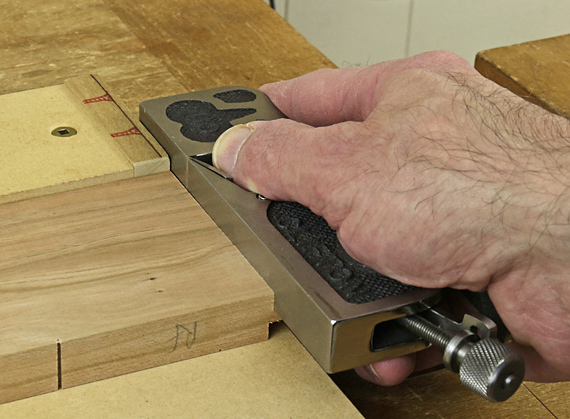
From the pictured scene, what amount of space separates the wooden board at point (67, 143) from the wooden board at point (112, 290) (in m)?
0.03

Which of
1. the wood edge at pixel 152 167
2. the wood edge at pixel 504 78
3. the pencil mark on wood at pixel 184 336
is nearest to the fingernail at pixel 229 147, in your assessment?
the wood edge at pixel 152 167

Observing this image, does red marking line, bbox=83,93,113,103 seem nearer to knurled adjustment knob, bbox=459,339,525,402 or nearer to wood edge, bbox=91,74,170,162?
wood edge, bbox=91,74,170,162

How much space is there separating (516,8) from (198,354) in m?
2.35

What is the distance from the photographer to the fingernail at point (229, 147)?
0.84 metres

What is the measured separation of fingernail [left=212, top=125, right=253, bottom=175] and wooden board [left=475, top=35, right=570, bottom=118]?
0.59 meters

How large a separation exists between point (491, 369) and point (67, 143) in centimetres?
61

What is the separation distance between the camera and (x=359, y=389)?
2.62 ft

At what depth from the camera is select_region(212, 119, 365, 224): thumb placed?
2.40ft

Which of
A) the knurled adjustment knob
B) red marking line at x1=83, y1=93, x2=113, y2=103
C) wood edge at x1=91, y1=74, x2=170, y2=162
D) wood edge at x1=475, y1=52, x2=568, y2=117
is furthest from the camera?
wood edge at x1=475, y1=52, x2=568, y2=117

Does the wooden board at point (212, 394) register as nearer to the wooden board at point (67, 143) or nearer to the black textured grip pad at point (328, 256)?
the black textured grip pad at point (328, 256)

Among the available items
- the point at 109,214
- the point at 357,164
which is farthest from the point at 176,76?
the point at 357,164

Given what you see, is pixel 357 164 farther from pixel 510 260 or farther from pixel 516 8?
pixel 516 8

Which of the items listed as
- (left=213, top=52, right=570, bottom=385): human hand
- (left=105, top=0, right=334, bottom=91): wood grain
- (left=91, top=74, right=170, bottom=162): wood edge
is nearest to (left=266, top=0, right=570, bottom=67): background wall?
(left=105, top=0, right=334, bottom=91): wood grain

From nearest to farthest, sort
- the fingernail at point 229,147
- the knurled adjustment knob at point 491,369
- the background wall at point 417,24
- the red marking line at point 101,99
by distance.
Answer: the knurled adjustment knob at point 491,369 → the fingernail at point 229,147 → the red marking line at point 101,99 → the background wall at point 417,24
